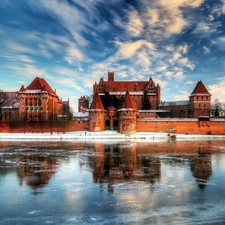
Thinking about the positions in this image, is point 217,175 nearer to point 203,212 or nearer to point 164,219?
Answer: point 203,212

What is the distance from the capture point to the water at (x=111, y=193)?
664cm

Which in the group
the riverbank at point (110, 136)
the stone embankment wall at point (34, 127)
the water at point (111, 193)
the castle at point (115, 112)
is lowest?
the water at point (111, 193)

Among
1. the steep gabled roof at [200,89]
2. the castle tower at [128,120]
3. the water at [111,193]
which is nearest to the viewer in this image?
the water at [111,193]

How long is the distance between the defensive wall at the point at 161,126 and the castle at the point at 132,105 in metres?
1.58

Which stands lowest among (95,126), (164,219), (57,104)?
(164,219)

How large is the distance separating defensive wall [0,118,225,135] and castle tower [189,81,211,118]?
906 centimetres

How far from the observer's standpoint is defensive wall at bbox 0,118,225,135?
130ft

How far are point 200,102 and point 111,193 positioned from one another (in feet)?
144

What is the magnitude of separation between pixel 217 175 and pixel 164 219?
6.18m

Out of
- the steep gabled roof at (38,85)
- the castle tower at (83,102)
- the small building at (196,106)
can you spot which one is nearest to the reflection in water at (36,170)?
the steep gabled roof at (38,85)

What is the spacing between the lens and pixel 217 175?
11.7m

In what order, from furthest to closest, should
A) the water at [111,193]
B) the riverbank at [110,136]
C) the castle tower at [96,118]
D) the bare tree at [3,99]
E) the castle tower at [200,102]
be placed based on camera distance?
the bare tree at [3,99], the castle tower at [200,102], the castle tower at [96,118], the riverbank at [110,136], the water at [111,193]

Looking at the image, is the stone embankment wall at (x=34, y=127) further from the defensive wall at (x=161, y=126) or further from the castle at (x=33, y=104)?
the castle at (x=33, y=104)

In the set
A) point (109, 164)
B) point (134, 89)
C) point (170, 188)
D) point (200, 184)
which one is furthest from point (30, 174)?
point (134, 89)
